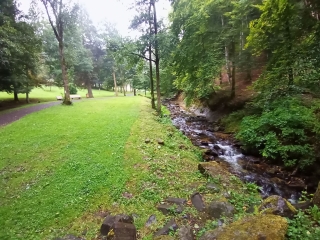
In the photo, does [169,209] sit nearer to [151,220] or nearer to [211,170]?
[151,220]

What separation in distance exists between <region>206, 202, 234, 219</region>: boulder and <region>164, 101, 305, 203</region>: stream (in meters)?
2.37

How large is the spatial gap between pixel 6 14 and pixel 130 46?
1054 centimetres

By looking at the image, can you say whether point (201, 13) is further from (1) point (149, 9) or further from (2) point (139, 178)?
(2) point (139, 178)

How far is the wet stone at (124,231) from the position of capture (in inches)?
157

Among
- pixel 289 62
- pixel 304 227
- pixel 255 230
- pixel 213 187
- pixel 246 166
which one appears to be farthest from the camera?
pixel 289 62

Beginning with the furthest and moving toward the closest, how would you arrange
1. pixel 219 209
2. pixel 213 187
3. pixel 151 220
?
pixel 213 187, pixel 219 209, pixel 151 220

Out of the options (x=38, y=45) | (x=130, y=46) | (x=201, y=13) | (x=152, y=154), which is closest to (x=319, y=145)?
(x=152, y=154)

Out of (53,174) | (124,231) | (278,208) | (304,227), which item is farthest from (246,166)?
(53,174)

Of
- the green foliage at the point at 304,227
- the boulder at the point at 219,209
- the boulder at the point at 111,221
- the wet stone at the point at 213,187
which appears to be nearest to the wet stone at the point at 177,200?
the boulder at the point at 219,209

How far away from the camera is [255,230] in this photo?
3270 millimetres

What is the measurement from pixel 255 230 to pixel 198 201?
6.14 ft

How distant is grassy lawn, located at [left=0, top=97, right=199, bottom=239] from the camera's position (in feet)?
14.9

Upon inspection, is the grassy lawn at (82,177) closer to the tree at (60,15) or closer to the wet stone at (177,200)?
the wet stone at (177,200)

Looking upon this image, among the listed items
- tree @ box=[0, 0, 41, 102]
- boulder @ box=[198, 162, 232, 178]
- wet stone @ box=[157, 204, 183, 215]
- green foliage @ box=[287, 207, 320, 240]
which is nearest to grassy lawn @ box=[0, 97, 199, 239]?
wet stone @ box=[157, 204, 183, 215]
